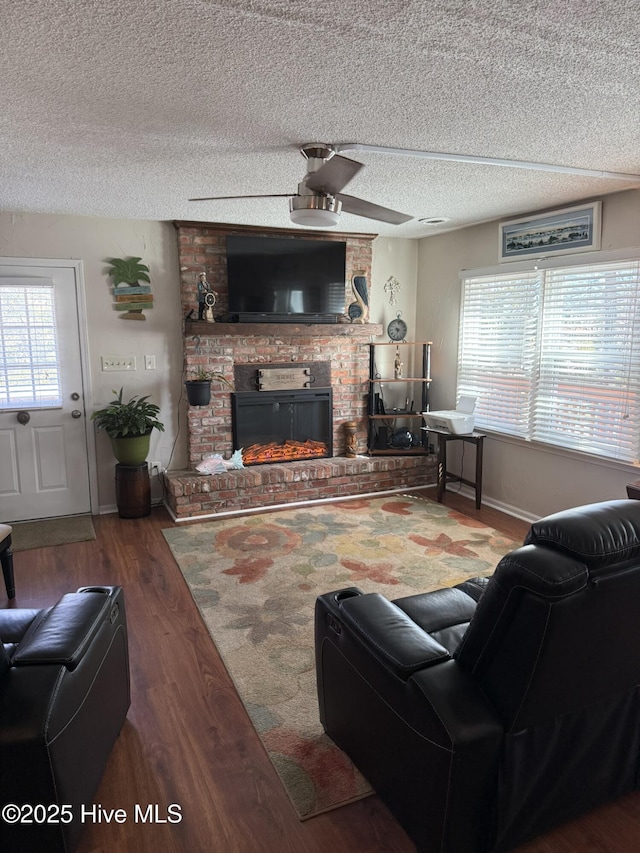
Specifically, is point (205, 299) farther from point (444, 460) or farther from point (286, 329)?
point (444, 460)

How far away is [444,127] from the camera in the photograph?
2.45 m

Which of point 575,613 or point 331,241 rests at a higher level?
point 331,241

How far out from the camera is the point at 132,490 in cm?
453

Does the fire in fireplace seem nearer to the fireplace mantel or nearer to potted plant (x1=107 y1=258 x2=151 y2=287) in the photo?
the fireplace mantel

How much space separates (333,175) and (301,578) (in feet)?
7.44

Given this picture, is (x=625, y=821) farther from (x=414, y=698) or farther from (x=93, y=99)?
(x=93, y=99)

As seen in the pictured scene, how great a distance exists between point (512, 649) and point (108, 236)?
14.2ft

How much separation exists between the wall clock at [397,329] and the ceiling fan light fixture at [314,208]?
3047 millimetres

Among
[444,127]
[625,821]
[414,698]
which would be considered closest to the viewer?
[414,698]

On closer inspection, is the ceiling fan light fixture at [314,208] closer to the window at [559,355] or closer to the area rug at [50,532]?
the window at [559,355]

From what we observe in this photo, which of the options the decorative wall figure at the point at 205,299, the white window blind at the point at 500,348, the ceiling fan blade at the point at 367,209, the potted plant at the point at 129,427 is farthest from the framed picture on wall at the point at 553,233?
the potted plant at the point at 129,427

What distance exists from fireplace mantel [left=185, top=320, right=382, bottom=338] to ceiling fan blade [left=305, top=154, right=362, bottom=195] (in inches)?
89.7

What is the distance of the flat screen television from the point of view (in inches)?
187

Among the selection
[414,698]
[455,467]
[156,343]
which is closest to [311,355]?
[156,343]
